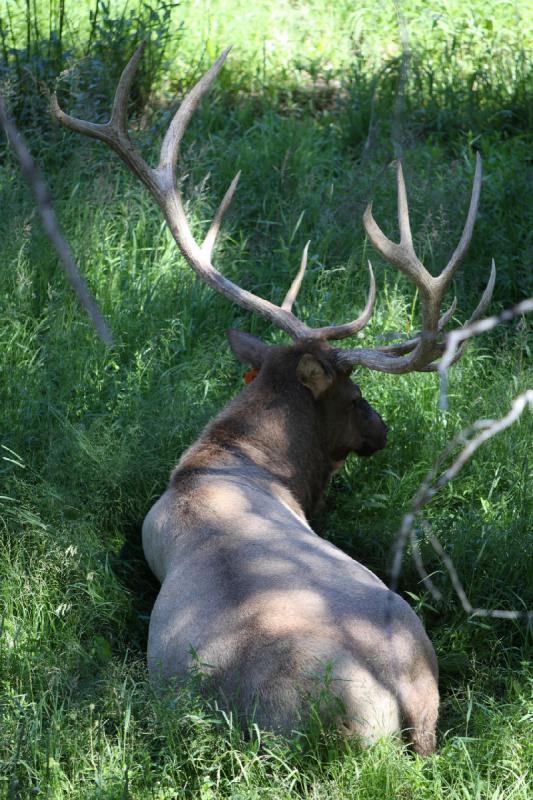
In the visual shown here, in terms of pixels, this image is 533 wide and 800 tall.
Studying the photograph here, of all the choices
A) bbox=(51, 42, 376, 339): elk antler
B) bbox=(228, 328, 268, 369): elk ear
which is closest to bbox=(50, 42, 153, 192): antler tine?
bbox=(51, 42, 376, 339): elk antler

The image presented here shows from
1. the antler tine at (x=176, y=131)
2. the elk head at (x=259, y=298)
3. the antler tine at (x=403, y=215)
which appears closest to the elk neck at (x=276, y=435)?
the elk head at (x=259, y=298)

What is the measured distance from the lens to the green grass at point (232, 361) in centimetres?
379

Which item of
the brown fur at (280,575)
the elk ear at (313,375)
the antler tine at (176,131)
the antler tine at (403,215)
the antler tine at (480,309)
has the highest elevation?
the antler tine at (176,131)

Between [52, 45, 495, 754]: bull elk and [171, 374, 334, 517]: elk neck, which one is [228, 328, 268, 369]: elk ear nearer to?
[52, 45, 495, 754]: bull elk

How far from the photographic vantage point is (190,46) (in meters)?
8.80

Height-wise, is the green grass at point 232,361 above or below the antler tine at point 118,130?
below

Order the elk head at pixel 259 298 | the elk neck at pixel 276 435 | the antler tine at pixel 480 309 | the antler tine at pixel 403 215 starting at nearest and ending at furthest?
the antler tine at pixel 403 215
the elk head at pixel 259 298
the antler tine at pixel 480 309
the elk neck at pixel 276 435

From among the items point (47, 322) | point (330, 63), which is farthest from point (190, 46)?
point (47, 322)

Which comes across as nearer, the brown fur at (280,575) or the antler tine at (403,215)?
the brown fur at (280,575)

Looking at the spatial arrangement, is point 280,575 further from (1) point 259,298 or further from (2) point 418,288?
(1) point 259,298

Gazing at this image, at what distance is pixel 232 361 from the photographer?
636 cm

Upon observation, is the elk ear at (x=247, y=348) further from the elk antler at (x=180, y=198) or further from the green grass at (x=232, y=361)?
the green grass at (x=232, y=361)

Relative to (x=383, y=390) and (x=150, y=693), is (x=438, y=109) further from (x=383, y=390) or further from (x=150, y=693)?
(x=150, y=693)

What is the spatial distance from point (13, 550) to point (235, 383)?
1.74 m
